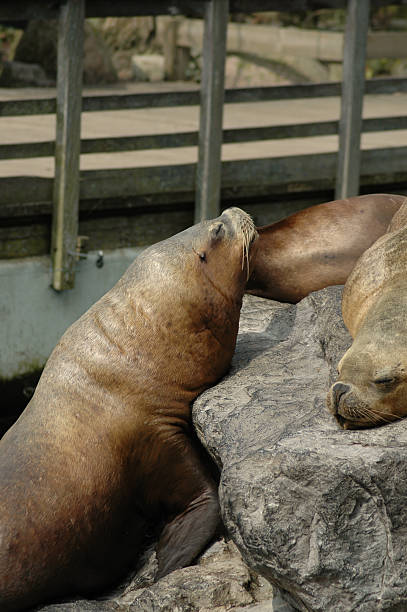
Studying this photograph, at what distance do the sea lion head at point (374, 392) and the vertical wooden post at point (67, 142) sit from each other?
3.25 metres

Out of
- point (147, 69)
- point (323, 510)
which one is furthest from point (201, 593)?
point (147, 69)

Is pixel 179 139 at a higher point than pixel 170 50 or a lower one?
higher

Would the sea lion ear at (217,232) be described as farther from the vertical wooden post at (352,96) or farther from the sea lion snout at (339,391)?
the vertical wooden post at (352,96)

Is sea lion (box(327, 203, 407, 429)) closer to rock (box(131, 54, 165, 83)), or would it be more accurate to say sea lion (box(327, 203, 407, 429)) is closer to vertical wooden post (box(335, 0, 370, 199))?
vertical wooden post (box(335, 0, 370, 199))

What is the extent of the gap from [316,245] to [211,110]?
5.96ft

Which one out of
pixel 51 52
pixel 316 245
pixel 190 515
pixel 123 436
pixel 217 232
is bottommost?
pixel 190 515

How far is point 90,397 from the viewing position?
414cm

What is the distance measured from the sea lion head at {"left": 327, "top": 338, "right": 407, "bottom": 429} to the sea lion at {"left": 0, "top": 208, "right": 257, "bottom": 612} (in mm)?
950

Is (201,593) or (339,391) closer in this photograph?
(339,391)

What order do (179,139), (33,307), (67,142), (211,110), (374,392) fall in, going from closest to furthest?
(374,392), (67,142), (33,307), (211,110), (179,139)

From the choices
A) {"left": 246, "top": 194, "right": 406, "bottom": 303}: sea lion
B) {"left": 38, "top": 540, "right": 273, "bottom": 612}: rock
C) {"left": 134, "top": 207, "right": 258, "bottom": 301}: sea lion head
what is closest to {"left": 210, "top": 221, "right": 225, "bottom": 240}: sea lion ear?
{"left": 134, "top": 207, "right": 258, "bottom": 301}: sea lion head

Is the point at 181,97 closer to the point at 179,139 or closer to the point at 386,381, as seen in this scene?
the point at 179,139

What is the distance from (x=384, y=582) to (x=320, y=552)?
0.73 ft

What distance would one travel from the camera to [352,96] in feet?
23.2
